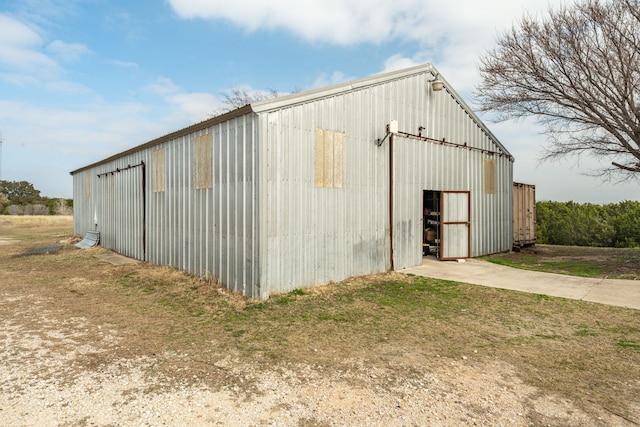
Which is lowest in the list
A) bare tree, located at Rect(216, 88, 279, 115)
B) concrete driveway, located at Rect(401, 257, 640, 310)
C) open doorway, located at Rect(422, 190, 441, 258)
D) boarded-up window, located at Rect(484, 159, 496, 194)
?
concrete driveway, located at Rect(401, 257, 640, 310)

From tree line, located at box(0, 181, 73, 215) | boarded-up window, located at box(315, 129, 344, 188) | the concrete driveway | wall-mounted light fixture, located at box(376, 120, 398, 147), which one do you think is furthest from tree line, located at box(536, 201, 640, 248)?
tree line, located at box(0, 181, 73, 215)

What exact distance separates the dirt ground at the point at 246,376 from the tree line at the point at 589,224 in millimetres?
20301

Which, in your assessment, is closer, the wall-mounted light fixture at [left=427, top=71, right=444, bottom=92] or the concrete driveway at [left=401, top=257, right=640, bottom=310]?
the concrete driveway at [left=401, top=257, right=640, bottom=310]

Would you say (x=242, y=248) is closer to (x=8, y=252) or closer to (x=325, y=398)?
(x=325, y=398)

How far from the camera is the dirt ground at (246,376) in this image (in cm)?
322

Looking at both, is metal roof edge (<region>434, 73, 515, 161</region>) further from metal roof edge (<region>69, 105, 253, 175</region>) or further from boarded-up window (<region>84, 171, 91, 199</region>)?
boarded-up window (<region>84, 171, 91, 199</region>)

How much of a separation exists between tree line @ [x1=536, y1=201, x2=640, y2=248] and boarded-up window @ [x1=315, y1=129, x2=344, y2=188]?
757 inches

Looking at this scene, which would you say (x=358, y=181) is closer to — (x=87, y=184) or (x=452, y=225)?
(x=452, y=225)

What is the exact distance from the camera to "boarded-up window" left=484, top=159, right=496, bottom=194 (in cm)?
1364

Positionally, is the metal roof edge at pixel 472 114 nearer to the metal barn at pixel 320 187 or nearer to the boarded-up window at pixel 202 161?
the metal barn at pixel 320 187

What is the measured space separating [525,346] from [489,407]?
76.9 inches

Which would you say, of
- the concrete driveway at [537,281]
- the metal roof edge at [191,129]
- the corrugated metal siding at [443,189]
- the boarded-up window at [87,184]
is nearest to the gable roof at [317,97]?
the metal roof edge at [191,129]

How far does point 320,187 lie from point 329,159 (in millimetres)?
721

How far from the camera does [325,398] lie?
11.6 ft
